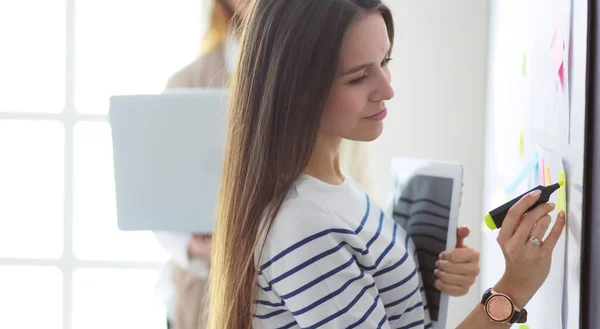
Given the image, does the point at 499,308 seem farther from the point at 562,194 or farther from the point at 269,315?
the point at 269,315

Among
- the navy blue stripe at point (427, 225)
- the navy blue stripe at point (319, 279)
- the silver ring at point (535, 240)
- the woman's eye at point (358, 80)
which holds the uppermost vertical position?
the woman's eye at point (358, 80)

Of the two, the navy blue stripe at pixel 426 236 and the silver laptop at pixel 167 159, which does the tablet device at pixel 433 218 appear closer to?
the navy blue stripe at pixel 426 236

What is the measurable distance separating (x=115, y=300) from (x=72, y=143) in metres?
0.50

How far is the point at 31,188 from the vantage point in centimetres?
211

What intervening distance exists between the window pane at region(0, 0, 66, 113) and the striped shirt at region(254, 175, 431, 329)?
1497 mm

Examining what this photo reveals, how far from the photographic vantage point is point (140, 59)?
6.71ft

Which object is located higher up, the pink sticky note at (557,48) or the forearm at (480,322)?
the pink sticky note at (557,48)

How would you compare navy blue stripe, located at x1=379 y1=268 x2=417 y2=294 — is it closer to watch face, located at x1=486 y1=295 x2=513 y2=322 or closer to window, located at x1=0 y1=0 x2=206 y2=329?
watch face, located at x1=486 y1=295 x2=513 y2=322

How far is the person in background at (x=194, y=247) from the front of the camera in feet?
4.23

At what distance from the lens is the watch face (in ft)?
2.22

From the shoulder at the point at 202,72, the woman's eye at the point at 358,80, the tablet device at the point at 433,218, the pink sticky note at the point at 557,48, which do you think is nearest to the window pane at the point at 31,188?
the shoulder at the point at 202,72

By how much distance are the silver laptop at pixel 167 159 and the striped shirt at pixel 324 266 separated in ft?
1.48

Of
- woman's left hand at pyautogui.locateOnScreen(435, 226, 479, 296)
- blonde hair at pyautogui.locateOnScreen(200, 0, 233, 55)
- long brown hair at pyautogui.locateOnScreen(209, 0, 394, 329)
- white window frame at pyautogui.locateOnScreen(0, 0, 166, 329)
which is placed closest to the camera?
long brown hair at pyautogui.locateOnScreen(209, 0, 394, 329)

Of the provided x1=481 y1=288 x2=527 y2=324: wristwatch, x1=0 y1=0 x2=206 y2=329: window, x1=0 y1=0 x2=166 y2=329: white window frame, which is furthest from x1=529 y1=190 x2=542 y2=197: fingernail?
x1=0 y1=0 x2=166 y2=329: white window frame
